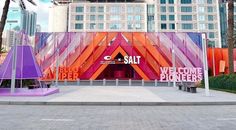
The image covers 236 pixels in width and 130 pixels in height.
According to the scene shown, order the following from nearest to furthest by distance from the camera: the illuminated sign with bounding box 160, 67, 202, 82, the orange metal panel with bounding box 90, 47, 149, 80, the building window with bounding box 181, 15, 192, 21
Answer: the illuminated sign with bounding box 160, 67, 202, 82 < the orange metal panel with bounding box 90, 47, 149, 80 < the building window with bounding box 181, 15, 192, 21

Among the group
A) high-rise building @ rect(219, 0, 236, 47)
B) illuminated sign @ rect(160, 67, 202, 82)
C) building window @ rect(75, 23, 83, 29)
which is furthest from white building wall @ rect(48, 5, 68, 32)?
illuminated sign @ rect(160, 67, 202, 82)

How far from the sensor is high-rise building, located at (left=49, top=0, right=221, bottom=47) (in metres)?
94.7

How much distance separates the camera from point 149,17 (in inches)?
3848

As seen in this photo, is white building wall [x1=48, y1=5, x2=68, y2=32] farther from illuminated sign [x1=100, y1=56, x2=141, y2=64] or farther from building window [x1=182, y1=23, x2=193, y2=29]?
illuminated sign [x1=100, y1=56, x2=141, y2=64]

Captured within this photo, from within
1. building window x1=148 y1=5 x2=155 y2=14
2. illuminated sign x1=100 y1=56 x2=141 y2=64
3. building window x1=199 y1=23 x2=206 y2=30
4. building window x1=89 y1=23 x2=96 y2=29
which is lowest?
illuminated sign x1=100 y1=56 x2=141 y2=64

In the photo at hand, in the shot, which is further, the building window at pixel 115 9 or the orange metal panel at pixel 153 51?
the building window at pixel 115 9

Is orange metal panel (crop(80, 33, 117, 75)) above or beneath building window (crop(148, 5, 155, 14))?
beneath

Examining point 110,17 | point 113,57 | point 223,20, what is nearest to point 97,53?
point 113,57

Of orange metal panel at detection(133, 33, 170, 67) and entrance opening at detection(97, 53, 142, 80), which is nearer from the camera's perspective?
orange metal panel at detection(133, 33, 170, 67)

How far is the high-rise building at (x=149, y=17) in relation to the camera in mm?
94688

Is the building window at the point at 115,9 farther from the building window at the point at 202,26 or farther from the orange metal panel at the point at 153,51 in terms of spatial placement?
the orange metal panel at the point at 153,51

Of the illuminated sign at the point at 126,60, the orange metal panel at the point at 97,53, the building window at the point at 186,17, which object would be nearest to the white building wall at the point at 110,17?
the building window at the point at 186,17

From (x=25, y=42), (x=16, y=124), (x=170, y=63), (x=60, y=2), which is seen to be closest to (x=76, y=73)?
(x=170, y=63)

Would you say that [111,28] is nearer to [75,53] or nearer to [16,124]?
[75,53]
